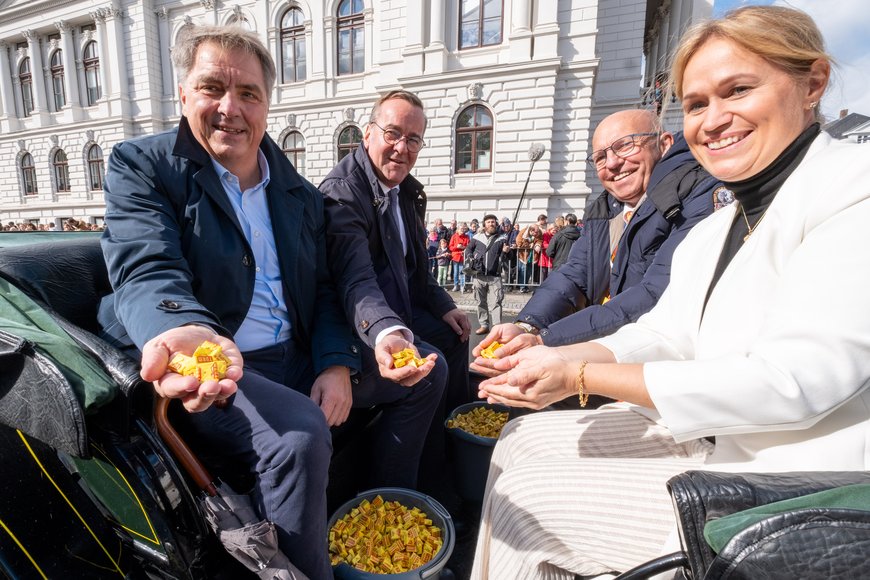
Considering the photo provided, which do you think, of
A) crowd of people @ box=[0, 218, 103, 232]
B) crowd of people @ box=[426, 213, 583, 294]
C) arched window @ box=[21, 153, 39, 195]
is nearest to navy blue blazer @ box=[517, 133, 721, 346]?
crowd of people @ box=[0, 218, 103, 232]

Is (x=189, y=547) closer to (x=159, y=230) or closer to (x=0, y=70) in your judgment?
(x=159, y=230)

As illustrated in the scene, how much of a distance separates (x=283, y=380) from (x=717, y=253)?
160 cm

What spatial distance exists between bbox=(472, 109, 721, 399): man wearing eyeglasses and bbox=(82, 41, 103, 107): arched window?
28539 millimetres

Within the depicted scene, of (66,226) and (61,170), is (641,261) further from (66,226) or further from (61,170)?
(61,170)

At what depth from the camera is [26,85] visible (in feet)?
80.6

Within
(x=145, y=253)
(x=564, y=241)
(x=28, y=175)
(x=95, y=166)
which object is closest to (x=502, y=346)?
(x=145, y=253)

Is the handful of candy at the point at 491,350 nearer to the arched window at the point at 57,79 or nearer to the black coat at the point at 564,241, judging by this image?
the black coat at the point at 564,241

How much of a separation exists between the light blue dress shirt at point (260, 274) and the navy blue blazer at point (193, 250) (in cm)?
4

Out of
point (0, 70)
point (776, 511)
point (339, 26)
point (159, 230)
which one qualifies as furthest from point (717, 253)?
point (0, 70)

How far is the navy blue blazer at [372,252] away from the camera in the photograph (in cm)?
197

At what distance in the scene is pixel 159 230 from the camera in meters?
1.45

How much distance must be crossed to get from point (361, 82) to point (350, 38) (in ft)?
5.90

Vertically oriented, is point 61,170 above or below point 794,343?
above

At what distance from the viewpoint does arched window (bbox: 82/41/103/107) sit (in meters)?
22.5
